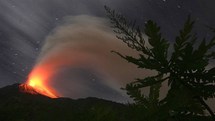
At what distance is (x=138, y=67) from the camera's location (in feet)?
10.5

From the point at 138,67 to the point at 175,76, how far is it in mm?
336

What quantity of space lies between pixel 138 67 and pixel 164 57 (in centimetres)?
26

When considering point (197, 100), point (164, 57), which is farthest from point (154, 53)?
point (197, 100)

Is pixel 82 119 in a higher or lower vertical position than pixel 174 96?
higher

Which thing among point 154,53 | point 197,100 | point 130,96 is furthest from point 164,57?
point 130,96

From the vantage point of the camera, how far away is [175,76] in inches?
125

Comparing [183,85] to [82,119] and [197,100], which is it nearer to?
[197,100]

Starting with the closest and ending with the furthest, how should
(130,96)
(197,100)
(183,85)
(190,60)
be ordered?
1. (190,60)
2. (183,85)
3. (197,100)
4. (130,96)

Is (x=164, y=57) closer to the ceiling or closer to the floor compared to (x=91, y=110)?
closer to the floor

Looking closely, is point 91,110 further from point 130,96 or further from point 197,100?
point 197,100

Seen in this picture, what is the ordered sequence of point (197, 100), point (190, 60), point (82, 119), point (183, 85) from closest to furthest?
point (190, 60) < point (183, 85) < point (197, 100) < point (82, 119)

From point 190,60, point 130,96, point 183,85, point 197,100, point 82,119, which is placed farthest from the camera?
point 82,119

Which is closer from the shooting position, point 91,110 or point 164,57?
point 164,57

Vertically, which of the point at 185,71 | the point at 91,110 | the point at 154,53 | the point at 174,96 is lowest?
the point at 174,96
